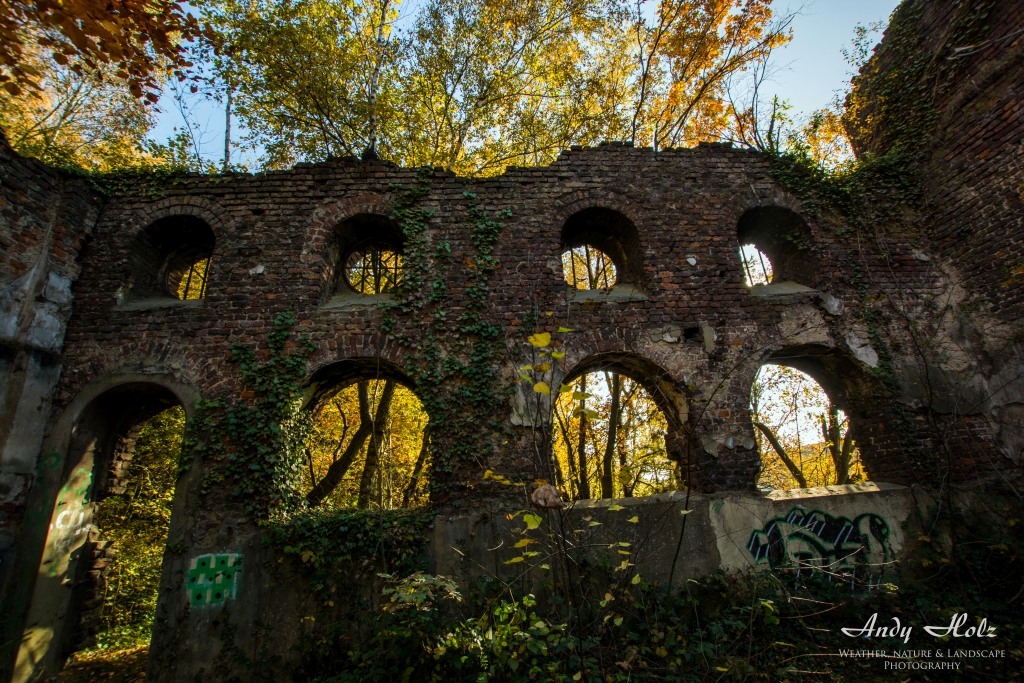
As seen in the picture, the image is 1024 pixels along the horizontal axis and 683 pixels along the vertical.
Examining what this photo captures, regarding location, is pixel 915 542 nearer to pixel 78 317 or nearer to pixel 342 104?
pixel 78 317

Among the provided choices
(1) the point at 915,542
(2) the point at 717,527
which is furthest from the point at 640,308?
(1) the point at 915,542

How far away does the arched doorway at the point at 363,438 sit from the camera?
20.8 feet

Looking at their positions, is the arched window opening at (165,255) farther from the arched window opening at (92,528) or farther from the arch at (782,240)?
the arch at (782,240)

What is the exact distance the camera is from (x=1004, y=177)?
5.99m

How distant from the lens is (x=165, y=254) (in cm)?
703

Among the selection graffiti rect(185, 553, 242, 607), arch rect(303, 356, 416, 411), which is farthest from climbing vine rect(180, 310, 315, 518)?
graffiti rect(185, 553, 242, 607)

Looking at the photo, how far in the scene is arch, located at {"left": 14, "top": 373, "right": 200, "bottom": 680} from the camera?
515 cm

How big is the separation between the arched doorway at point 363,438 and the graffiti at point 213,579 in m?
1.38

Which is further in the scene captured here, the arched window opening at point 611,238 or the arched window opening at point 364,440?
→ the arched window opening at point 364,440

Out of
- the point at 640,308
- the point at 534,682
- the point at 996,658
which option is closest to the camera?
the point at 534,682

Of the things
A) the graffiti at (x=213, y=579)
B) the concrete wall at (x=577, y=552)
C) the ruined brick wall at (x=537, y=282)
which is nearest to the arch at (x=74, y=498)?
the ruined brick wall at (x=537, y=282)

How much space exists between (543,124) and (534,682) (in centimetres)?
1096

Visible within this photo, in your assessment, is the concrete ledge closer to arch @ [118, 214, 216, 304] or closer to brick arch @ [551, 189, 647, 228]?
arch @ [118, 214, 216, 304]
